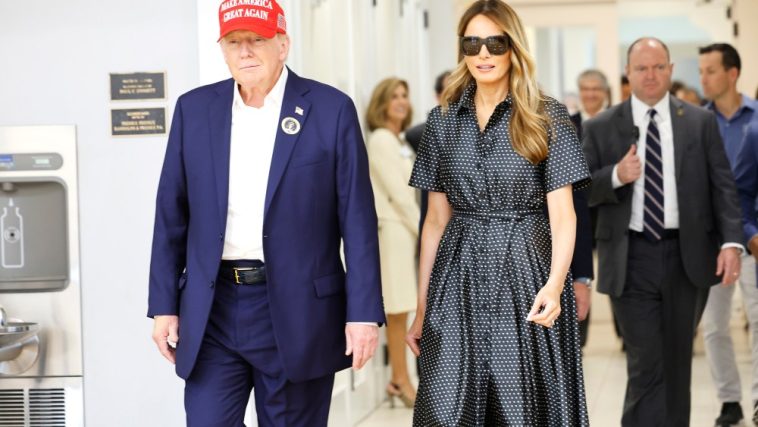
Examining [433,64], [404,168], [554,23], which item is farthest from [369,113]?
[554,23]

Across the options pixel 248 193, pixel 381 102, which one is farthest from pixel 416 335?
pixel 381 102

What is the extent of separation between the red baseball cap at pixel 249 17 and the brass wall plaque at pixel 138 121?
3.77 feet

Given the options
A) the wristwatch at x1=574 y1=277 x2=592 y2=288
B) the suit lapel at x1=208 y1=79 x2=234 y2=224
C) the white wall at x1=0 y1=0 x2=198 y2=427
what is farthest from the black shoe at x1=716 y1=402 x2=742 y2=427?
the suit lapel at x1=208 y1=79 x2=234 y2=224

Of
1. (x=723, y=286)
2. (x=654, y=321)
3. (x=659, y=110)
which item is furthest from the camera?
(x=723, y=286)

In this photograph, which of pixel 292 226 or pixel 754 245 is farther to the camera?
pixel 754 245

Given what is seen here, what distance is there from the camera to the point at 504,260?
335 cm

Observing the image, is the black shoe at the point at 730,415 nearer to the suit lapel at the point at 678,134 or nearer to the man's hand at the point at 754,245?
the man's hand at the point at 754,245

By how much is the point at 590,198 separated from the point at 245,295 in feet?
6.52

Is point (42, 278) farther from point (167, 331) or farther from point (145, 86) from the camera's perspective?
point (167, 331)

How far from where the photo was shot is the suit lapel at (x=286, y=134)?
3205 mm

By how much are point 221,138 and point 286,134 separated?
0.17m

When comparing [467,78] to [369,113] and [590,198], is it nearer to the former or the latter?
[590,198]

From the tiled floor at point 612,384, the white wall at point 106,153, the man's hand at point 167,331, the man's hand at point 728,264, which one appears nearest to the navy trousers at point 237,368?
the man's hand at point 167,331

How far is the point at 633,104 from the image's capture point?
4.95m
